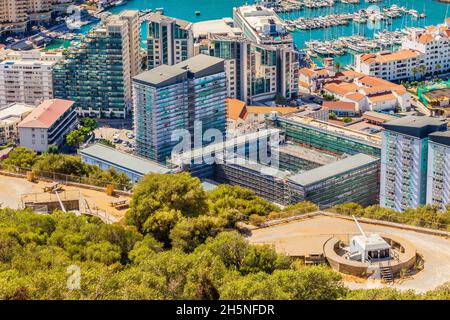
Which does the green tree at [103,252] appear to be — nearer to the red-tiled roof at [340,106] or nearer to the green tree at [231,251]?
the green tree at [231,251]

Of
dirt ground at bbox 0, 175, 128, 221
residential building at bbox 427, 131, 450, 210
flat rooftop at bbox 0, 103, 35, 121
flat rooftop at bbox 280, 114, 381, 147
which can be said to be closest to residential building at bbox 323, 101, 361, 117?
flat rooftop at bbox 280, 114, 381, 147

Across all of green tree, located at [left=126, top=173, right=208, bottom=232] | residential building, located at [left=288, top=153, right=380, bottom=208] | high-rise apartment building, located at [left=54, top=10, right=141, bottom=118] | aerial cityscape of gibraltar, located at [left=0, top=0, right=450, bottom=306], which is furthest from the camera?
high-rise apartment building, located at [left=54, top=10, right=141, bottom=118]

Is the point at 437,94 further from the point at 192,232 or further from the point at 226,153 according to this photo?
the point at 192,232

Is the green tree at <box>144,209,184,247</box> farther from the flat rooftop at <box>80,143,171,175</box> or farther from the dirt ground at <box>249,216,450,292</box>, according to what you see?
the flat rooftop at <box>80,143,171,175</box>

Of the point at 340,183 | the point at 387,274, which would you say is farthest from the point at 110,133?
the point at 387,274

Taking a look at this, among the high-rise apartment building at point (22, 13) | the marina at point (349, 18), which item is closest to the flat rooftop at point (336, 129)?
the marina at point (349, 18)
